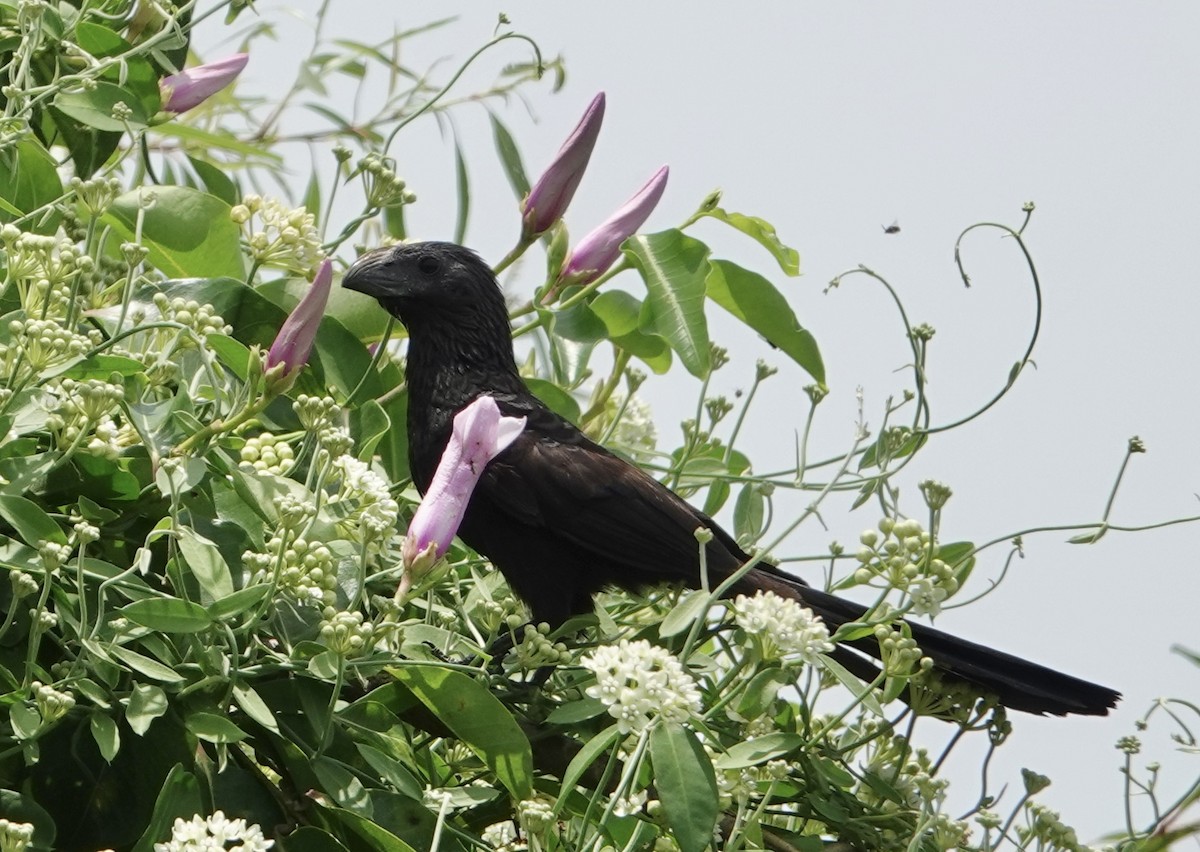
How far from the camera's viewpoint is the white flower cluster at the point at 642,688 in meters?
1.31

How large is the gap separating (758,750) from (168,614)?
570 mm

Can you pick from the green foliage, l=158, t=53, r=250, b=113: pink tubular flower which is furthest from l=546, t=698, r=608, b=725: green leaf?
l=158, t=53, r=250, b=113: pink tubular flower

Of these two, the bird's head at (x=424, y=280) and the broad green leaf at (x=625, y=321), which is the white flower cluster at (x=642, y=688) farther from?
the bird's head at (x=424, y=280)

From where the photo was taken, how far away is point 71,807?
1399 millimetres

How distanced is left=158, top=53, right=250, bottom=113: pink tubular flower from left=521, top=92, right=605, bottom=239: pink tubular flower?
1.42 ft

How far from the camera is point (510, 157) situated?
2.27 m

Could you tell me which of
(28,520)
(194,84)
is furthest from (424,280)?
(28,520)

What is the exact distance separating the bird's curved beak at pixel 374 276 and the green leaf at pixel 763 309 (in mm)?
497

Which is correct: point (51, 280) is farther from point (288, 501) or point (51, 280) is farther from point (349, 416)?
point (349, 416)

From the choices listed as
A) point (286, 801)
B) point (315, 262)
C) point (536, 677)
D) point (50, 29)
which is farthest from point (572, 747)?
point (50, 29)

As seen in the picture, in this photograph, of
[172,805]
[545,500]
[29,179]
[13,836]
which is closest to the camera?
[13,836]

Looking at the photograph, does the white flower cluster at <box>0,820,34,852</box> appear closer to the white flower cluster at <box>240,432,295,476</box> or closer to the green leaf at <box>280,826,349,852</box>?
the green leaf at <box>280,826,349,852</box>

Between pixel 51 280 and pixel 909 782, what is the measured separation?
3.48 ft

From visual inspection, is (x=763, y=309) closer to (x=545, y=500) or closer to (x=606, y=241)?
(x=606, y=241)
